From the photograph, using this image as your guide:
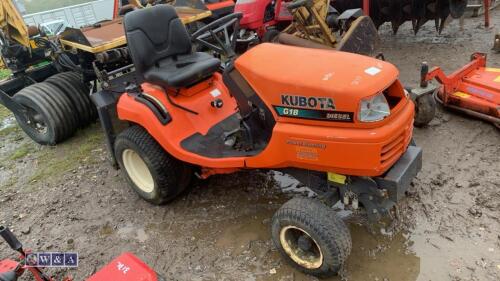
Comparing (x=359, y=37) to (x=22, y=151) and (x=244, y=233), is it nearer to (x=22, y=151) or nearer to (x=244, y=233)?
(x=244, y=233)

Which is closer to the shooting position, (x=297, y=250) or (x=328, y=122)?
(x=328, y=122)

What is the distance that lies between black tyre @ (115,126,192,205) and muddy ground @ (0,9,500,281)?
156 millimetres

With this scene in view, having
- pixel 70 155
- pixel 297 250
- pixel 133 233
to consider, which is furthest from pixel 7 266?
pixel 70 155

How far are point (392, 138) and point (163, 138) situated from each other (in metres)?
1.47

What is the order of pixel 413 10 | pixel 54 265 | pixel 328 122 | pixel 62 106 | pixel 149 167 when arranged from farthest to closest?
pixel 413 10 < pixel 62 106 < pixel 149 167 < pixel 328 122 < pixel 54 265

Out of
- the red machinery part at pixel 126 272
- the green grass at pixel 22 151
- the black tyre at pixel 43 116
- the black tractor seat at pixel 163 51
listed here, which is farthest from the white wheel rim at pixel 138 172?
the green grass at pixel 22 151

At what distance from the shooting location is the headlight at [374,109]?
2.00m

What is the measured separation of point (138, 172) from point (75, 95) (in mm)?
1728

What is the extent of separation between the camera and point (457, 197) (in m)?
2.78

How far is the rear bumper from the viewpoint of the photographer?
2.12m

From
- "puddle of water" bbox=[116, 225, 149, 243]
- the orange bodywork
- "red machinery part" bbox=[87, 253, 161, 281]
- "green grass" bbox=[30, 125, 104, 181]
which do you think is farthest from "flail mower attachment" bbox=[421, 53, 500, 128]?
"green grass" bbox=[30, 125, 104, 181]

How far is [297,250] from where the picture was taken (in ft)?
7.75

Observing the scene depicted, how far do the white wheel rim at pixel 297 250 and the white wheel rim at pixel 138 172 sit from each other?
126 centimetres

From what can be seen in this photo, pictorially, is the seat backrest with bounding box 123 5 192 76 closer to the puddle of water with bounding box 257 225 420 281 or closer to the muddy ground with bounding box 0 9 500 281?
the muddy ground with bounding box 0 9 500 281
